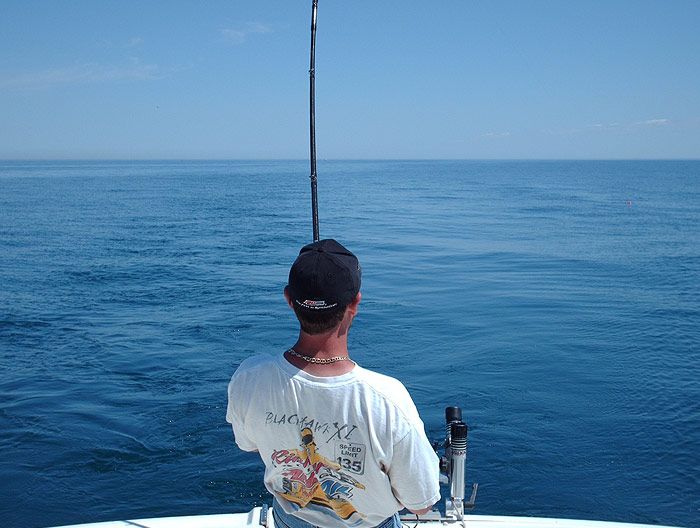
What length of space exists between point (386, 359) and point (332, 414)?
7.51 meters

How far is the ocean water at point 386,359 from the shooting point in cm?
574

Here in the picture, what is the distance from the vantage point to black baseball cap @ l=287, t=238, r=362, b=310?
1.81 meters

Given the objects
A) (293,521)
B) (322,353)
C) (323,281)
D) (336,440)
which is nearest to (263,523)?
(293,521)

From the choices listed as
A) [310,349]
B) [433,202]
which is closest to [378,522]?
[310,349]

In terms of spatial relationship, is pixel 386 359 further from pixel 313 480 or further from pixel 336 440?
pixel 336 440

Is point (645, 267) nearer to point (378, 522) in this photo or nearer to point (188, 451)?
point (188, 451)

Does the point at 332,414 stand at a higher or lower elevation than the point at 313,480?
higher

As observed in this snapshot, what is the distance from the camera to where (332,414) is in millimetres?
1801

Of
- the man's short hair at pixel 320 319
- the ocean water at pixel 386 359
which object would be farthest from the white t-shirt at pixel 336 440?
the ocean water at pixel 386 359

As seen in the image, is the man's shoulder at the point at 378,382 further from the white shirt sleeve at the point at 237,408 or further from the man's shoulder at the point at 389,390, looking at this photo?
the white shirt sleeve at the point at 237,408

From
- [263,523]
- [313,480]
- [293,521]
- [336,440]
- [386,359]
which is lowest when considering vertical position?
[386,359]

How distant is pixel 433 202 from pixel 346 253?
35933mm

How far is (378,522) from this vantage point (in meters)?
2.02

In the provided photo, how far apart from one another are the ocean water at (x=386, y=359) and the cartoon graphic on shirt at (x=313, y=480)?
372 cm
